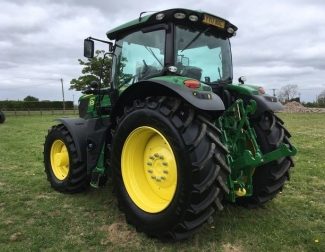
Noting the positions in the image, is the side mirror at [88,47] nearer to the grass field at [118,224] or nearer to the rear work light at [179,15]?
the rear work light at [179,15]

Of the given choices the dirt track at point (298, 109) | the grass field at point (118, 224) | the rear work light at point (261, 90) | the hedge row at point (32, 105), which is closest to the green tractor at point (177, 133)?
the rear work light at point (261, 90)

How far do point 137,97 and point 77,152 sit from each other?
158cm

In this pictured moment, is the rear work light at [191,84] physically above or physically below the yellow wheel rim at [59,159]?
above

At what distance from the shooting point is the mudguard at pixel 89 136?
544 cm

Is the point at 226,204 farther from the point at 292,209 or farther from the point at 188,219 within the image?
the point at 188,219

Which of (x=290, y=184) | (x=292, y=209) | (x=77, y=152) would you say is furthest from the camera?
(x=290, y=184)

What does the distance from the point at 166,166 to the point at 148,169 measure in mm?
400

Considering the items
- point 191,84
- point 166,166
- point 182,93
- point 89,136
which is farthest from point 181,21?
point 89,136

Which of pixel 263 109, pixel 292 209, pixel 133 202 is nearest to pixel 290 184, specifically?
pixel 292 209

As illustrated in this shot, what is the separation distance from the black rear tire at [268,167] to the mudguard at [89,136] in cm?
200

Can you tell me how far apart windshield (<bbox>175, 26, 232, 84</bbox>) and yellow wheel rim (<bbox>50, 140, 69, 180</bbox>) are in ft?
7.89

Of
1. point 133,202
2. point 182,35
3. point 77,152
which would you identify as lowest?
point 133,202

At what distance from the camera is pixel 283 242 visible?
3.95 metres

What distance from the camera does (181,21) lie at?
448cm
